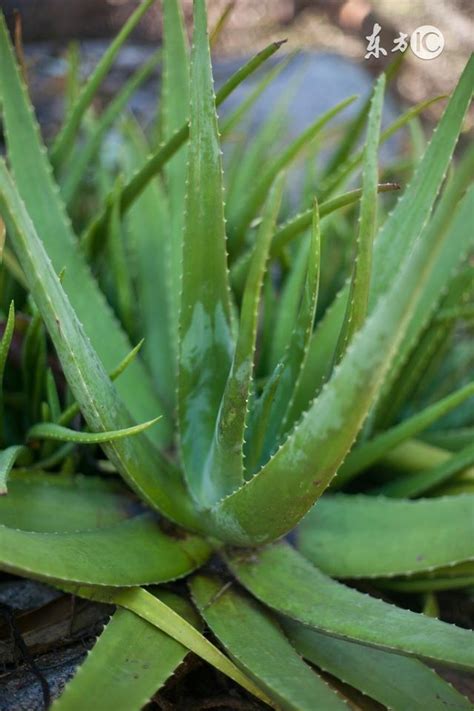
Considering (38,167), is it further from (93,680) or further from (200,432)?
(93,680)

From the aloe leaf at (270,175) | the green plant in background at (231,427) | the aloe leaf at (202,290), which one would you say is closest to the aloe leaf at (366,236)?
the green plant in background at (231,427)

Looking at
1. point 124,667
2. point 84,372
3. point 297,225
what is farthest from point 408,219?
point 124,667

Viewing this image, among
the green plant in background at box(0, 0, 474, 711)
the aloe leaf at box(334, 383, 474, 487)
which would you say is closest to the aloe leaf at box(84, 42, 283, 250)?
the green plant in background at box(0, 0, 474, 711)

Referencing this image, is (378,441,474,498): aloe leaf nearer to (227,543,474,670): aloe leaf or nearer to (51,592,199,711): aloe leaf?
(227,543,474,670): aloe leaf

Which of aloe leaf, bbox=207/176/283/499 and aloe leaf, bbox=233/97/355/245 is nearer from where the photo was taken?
aloe leaf, bbox=207/176/283/499

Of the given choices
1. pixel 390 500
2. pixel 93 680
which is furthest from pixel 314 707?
pixel 390 500

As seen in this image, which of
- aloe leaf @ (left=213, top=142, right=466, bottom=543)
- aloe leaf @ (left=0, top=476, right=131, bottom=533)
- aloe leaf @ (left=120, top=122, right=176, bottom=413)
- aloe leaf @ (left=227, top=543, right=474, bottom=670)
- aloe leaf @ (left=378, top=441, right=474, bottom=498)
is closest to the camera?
aloe leaf @ (left=213, top=142, right=466, bottom=543)
